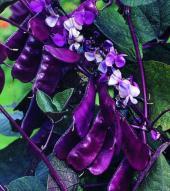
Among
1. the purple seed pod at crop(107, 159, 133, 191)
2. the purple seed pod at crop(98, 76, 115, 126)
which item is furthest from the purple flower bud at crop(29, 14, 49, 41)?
the purple seed pod at crop(107, 159, 133, 191)

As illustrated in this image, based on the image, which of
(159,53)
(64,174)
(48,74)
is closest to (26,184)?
(64,174)

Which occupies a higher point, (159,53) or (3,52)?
(3,52)

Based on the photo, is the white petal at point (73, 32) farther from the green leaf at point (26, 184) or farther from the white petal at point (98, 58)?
the green leaf at point (26, 184)

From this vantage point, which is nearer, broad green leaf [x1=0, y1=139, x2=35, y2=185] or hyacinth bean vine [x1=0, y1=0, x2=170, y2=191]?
hyacinth bean vine [x1=0, y1=0, x2=170, y2=191]

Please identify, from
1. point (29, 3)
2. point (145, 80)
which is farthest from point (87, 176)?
point (29, 3)

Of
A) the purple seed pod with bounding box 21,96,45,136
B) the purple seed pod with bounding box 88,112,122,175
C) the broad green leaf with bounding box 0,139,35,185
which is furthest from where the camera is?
the broad green leaf with bounding box 0,139,35,185

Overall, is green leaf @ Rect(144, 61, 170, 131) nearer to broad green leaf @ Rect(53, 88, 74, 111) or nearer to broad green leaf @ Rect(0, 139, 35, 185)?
broad green leaf @ Rect(53, 88, 74, 111)

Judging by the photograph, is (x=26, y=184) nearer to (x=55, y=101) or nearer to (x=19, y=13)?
(x=55, y=101)

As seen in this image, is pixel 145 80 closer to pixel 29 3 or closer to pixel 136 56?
pixel 136 56
